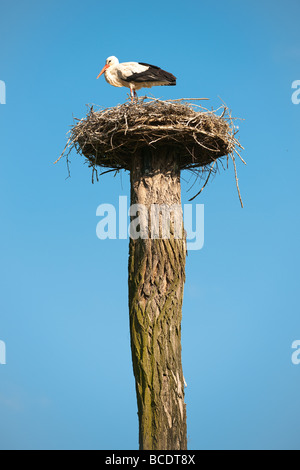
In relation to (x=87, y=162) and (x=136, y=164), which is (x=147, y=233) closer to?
(x=136, y=164)

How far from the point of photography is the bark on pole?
257 inches

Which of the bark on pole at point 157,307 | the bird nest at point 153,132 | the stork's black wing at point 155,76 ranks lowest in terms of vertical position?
the bark on pole at point 157,307

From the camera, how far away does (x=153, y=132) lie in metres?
6.86

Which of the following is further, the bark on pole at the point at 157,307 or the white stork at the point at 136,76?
the white stork at the point at 136,76

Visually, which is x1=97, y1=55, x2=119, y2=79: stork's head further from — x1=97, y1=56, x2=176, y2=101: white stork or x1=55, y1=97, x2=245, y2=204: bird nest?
x1=55, y1=97, x2=245, y2=204: bird nest

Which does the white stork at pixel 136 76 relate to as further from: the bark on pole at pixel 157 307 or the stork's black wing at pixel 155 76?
the bark on pole at pixel 157 307

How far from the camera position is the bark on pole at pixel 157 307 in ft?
21.4

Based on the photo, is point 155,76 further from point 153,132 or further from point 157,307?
point 157,307

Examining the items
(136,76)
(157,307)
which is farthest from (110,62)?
(157,307)

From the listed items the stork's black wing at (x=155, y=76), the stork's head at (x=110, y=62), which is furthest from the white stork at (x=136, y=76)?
the stork's head at (x=110, y=62)

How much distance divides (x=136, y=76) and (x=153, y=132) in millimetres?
1986

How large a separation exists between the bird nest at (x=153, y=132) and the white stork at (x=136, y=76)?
1.32 metres

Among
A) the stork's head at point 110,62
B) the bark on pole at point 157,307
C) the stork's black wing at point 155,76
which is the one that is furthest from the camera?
the stork's head at point 110,62

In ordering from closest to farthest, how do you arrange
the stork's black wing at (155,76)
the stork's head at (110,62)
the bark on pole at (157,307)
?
the bark on pole at (157,307), the stork's black wing at (155,76), the stork's head at (110,62)
